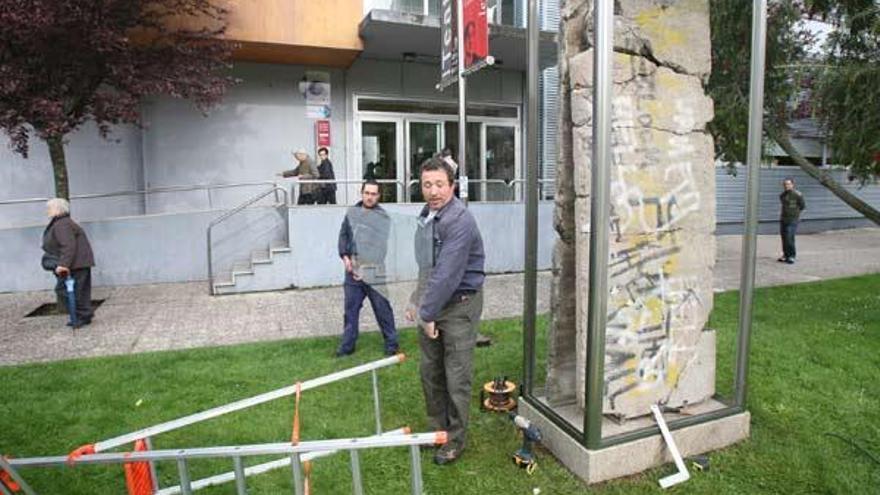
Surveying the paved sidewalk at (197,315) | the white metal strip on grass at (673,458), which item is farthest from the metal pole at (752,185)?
the paved sidewalk at (197,315)

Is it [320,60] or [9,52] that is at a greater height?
[320,60]

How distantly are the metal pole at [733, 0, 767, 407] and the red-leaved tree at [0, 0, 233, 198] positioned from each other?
7229 millimetres

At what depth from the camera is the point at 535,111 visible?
396cm

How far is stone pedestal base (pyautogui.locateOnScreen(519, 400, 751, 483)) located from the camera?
11.2 feet

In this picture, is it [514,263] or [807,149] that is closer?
[514,263]

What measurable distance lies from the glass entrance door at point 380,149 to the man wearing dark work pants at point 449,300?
9.78 m

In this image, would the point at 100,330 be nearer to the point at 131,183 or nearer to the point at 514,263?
the point at 131,183

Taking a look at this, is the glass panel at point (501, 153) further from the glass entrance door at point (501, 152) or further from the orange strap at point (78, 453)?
the orange strap at point (78, 453)

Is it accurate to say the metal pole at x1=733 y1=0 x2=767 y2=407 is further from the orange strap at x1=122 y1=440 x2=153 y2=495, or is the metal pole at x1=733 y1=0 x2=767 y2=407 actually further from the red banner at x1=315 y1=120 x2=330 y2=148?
the red banner at x1=315 y1=120 x2=330 y2=148

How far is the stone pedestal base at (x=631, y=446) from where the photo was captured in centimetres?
340

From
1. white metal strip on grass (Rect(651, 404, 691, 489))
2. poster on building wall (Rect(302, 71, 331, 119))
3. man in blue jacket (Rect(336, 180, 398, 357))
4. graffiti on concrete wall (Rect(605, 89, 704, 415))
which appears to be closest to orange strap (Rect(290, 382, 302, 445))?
graffiti on concrete wall (Rect(605, 89, 704, 415))

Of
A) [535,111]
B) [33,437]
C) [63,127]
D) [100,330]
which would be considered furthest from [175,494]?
[63,127]

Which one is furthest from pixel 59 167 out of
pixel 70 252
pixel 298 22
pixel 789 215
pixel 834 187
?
pixel 789 215

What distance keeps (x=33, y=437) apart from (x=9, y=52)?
5.30m
